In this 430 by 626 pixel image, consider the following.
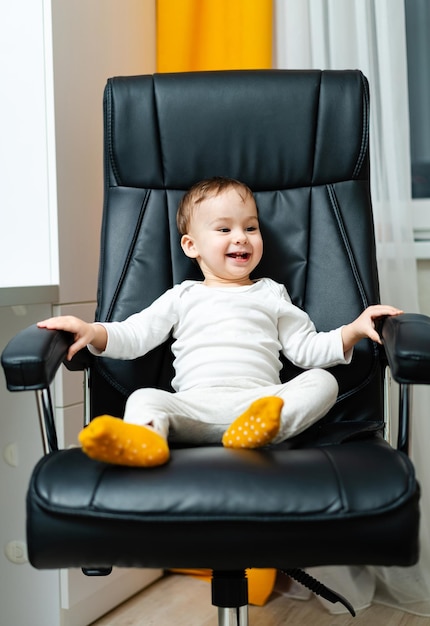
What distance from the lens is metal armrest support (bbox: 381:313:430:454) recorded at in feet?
3.27

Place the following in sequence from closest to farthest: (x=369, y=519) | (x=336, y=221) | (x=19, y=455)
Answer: (x=369, y=519), (x=336, y=221), (x=19, y=455)

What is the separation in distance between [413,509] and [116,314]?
695mm

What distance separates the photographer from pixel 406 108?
1.91 meters

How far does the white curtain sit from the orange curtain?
2.7 inches

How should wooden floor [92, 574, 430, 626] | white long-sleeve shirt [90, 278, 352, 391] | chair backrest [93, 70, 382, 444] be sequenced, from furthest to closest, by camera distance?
1. wooden floor [92, 574, 430, 626]
2. chair backrest [93, 70, 382, 444]
3. white long-sleeve shirt [90, 278, 352, 391]

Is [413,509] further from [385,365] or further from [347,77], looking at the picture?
[347,77]

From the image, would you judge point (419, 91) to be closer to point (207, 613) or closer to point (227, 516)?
point (207, 613)

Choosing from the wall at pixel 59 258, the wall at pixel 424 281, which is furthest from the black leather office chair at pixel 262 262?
the wall at pixel 424 281

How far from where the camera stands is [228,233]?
1.45 meters

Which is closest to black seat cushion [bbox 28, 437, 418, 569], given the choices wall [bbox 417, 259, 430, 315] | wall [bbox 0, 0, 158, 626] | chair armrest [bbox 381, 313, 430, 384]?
chair armrest [bbox 381, 313, 430, 384]

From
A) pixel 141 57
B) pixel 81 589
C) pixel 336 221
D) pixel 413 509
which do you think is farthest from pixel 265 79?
pixel 81 589

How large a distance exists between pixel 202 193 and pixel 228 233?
0.09 m

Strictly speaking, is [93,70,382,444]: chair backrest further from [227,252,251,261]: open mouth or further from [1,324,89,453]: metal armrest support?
[1,324,89,453]: metal armrest support

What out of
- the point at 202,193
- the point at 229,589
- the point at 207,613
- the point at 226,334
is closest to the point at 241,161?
the point at 202,193
